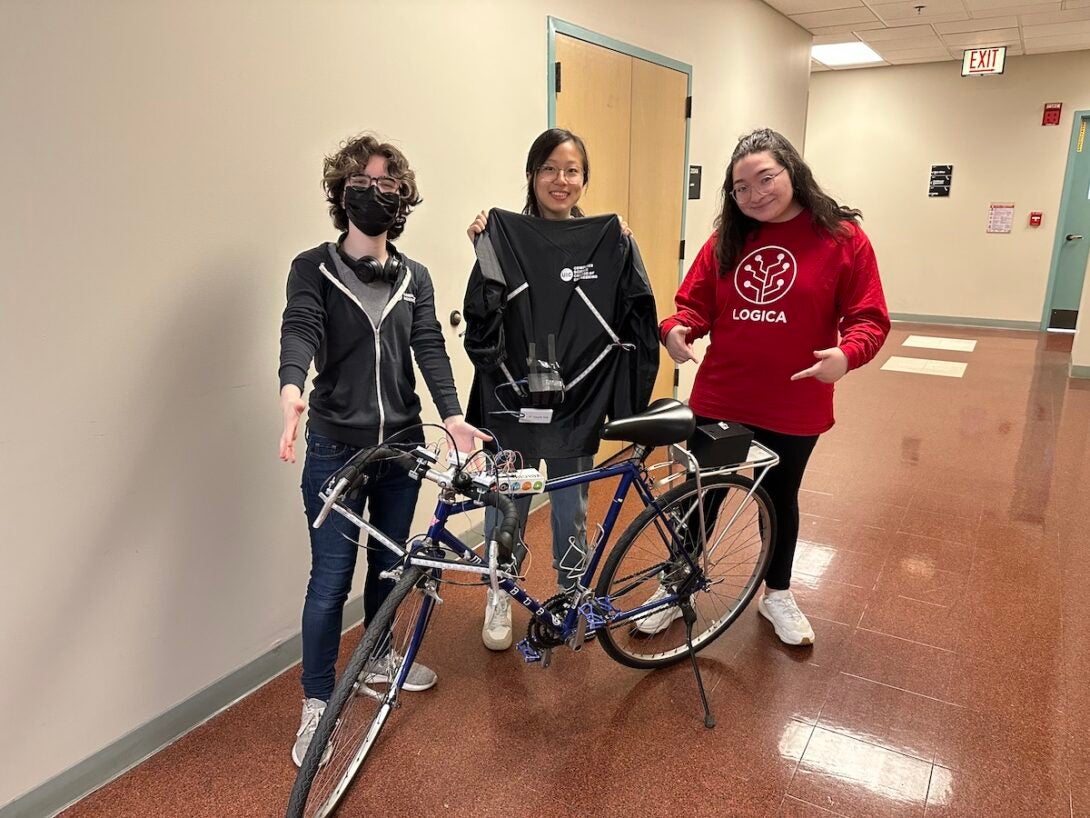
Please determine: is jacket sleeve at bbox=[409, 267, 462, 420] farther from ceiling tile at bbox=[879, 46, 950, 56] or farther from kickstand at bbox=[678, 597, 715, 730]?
ceiling tile at bbox=[879, 46, 950, 56]

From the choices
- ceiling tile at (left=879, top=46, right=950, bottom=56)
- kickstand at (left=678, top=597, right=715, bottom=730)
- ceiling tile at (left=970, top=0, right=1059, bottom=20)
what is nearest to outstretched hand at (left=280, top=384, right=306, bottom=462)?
kickstand at (left=678, top=597, right=715, bottom=730)

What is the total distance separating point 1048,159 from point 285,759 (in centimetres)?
911

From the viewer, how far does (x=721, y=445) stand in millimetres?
1955

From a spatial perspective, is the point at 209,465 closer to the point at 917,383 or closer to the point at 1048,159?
the point at 917,383

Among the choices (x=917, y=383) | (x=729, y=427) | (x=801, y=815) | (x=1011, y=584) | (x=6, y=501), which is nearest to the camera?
(x=6, y=501)

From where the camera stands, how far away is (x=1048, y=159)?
7684mm

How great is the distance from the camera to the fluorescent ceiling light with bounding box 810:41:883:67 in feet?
23.4

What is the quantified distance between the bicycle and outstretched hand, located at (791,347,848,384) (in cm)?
28

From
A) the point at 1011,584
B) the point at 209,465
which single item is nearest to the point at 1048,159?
the point at 1011,584

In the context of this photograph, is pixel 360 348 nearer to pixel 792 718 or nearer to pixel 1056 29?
pixel 792 718

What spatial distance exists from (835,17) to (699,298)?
194 inches

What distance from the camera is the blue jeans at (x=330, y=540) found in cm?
175

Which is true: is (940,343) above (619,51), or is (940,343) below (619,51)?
below

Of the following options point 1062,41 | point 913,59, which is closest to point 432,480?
point 1062,41
